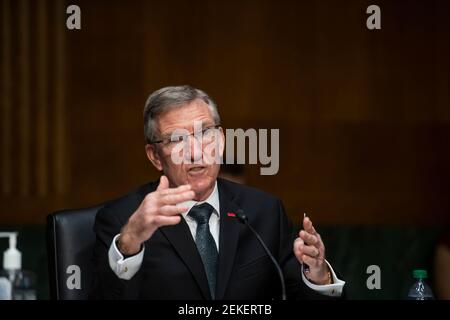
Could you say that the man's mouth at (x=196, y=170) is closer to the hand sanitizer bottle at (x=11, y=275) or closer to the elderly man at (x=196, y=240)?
the elderly man at (x=196, y=240)

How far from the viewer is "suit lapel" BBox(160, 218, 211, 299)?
244 centimetres

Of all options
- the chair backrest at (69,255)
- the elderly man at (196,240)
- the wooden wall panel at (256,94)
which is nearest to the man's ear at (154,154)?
the elderly man at (196,240)

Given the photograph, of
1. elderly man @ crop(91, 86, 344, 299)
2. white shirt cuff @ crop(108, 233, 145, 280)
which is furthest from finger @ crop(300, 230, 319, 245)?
white shirt cuff @ crop(108, 233, 145, 280)

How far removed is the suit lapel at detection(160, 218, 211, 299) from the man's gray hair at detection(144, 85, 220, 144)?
11.1 inches

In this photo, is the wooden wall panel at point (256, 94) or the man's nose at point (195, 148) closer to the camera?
the man's nose at point (195, 148)

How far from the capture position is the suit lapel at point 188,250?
8.00ft

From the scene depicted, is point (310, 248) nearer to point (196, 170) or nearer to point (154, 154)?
point (196, 170)

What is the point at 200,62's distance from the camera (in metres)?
4.66

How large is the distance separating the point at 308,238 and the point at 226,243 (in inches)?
15.6

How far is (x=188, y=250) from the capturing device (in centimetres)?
247

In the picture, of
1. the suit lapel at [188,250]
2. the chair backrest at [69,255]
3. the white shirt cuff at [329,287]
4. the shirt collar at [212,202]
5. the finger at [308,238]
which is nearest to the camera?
the finger at [308,238]

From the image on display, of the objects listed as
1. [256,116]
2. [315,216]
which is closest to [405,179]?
[315,216]

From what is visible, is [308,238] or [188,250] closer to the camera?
[308,238]

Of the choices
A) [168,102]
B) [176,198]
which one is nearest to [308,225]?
[176,198]
